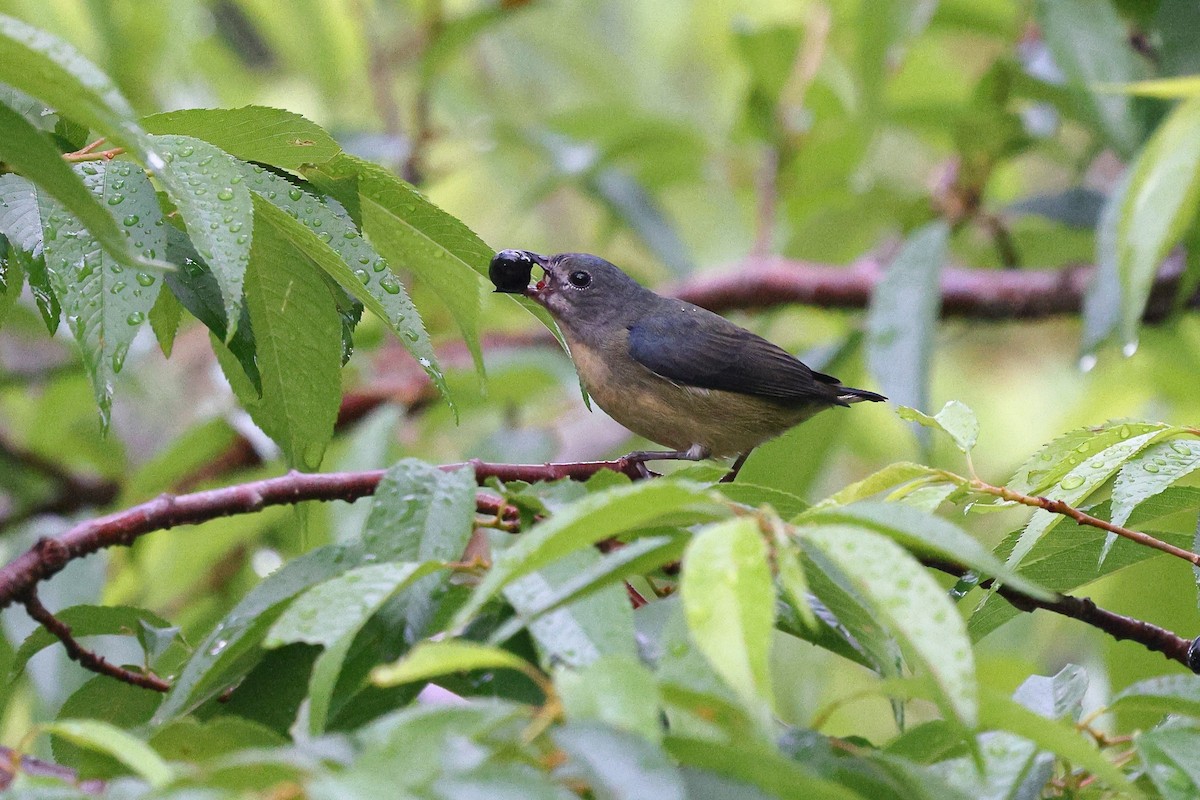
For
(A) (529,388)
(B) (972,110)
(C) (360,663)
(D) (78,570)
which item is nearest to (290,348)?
(C) (360,663)

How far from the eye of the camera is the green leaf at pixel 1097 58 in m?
4.06

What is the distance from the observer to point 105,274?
167 centimetres

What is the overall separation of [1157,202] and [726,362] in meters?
1.60

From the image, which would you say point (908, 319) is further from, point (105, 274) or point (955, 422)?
point (105, 274)

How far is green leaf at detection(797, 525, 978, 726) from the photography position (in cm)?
112

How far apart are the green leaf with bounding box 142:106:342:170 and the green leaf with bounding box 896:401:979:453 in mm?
987

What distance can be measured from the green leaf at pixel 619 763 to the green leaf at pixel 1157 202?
2081mm

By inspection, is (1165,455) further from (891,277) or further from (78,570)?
(78,570)

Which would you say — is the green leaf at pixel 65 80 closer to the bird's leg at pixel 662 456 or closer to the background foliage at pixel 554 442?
the background foliage at pixel 554 442

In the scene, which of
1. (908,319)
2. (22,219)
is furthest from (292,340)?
(908,319)

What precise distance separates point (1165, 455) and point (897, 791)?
30.5 inches

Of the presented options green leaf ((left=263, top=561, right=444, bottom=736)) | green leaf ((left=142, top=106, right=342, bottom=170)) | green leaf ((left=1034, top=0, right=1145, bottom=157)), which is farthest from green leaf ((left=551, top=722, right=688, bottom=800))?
green leaf ((left=1034, top=0, right=1145, bottom=157))

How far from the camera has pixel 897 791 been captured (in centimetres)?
133

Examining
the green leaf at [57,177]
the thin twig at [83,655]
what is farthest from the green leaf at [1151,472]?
the thin twig at [83,655]
